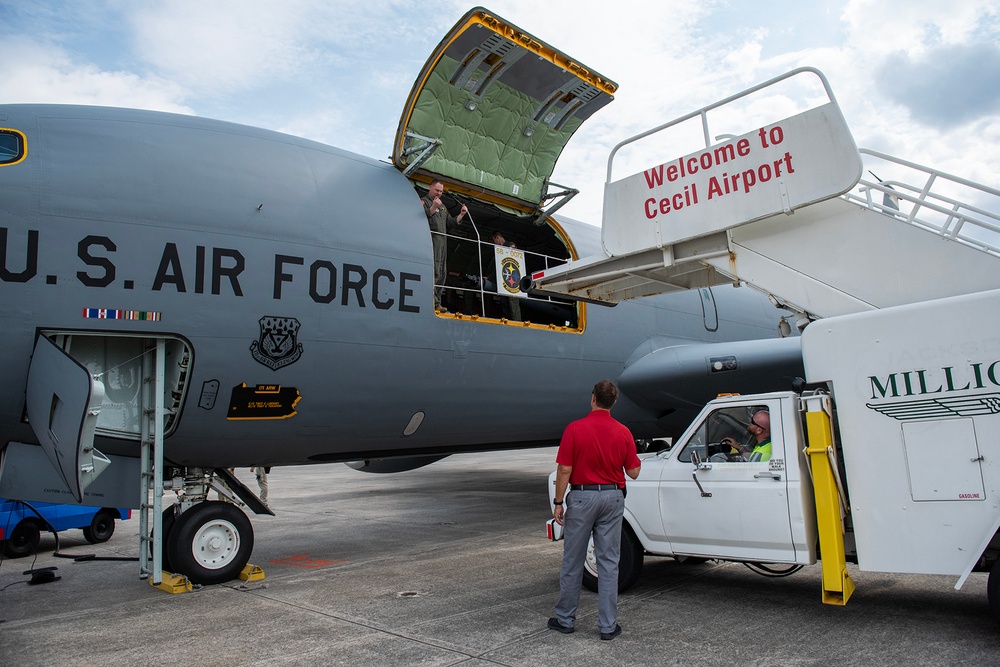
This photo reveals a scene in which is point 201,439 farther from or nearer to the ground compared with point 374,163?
nearer to the ground

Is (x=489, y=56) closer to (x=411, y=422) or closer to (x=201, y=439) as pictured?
(x=411, y=422)

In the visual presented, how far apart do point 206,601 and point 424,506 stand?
7708mm

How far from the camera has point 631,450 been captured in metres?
5.16

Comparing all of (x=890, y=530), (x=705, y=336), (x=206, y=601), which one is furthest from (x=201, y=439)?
(x=705, y=336)

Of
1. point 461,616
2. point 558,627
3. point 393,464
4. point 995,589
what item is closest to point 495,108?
point 461,616

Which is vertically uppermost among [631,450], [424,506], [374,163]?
[374,163]

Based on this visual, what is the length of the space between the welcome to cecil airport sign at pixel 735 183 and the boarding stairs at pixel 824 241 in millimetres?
11

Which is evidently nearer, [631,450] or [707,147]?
[631,450]

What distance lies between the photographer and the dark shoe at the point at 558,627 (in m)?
4.99

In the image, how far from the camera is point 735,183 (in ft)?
20.0

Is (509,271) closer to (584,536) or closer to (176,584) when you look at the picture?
(584,536)

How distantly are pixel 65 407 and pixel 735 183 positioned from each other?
5957 mm

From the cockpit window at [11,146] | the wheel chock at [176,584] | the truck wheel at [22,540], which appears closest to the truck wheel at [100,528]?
the truck wheel at [22,540]

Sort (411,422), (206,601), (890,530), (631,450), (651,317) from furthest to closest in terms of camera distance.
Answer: (651,317) < (411,422) < (206,601) < (631,450) < (890,530)
